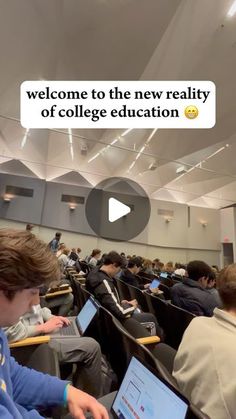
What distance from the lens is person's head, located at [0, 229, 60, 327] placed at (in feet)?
2.31

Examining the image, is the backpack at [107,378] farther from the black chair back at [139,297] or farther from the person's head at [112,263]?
the black chair back at [139,297]

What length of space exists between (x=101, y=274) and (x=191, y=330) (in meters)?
1.90

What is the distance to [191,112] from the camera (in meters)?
4.61

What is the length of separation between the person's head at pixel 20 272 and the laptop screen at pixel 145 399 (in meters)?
0.46

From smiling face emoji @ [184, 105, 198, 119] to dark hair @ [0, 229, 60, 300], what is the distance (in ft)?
14.1

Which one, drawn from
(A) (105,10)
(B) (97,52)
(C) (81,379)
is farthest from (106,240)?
(C) (81,379)

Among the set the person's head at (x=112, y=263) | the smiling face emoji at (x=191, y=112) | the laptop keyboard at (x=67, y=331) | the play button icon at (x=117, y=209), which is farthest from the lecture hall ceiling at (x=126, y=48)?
the play button icon at (x=117, y=209)

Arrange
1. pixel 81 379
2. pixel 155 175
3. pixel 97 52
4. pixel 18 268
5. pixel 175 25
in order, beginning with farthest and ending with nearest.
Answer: pixel 155 175, pixel 97 52, pixel 175 25, pixel 81 379, pixel 18 268

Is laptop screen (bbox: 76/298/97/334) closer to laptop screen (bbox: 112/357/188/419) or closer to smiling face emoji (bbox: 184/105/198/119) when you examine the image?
laptop screen (bbox: 112/357/188/419)

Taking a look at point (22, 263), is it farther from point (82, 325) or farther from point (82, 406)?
point (82, 325)

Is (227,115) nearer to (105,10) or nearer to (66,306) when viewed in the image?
(105,10)

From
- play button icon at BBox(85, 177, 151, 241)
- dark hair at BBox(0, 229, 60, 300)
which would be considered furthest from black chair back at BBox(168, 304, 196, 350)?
play button icon at BBox(85, 177, 151, 241)

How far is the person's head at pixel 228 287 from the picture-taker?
1.21 m

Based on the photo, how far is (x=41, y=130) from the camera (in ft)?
31.1
